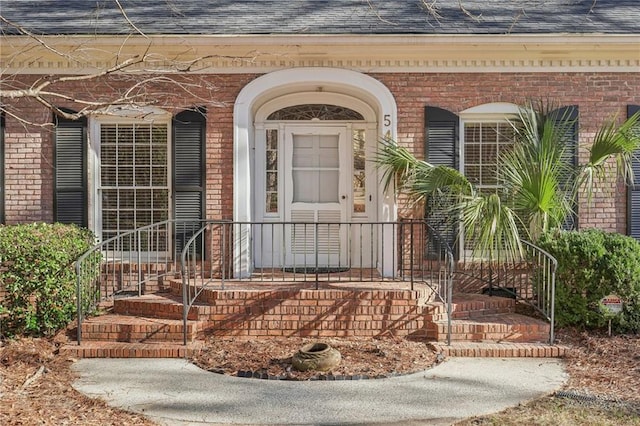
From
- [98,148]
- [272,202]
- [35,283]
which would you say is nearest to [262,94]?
[272,202]

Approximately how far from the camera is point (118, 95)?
845 cm

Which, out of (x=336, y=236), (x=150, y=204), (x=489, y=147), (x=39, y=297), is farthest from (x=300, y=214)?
(x=39, y=297)

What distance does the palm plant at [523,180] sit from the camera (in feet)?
23.4

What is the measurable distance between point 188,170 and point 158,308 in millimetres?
2194

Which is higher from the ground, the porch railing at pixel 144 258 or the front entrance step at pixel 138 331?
the porch railing at pixel 144 258

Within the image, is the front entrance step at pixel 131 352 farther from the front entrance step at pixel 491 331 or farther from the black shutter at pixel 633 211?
the black shutter at pixel 633 211

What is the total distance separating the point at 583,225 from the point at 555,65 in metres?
2.27

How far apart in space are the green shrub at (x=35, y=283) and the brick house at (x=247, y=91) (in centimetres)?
170

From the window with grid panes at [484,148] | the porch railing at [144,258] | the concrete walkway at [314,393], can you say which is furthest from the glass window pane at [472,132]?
the porch railing at [144,258]

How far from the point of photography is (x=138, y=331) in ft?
22.0

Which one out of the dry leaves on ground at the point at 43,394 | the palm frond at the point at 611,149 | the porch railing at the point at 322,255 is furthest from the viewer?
the porch railing at the point at 322,255

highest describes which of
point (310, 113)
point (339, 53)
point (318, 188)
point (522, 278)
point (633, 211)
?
point (339, 53)

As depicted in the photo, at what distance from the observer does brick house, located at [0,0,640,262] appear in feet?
26.8

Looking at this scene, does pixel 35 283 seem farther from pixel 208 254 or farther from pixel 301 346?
pixel 301 346
